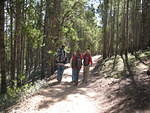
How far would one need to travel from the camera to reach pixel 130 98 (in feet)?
27.0

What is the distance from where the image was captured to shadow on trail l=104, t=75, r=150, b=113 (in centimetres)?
725

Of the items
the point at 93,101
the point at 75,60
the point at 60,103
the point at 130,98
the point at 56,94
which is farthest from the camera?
the point at 75,60

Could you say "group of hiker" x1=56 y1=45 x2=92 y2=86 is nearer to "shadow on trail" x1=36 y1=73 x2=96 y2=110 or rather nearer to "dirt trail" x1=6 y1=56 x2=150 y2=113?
"shadow on trail" x1=36 y1=73 x2=96 y2=110

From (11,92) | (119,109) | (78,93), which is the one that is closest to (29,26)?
(11,92)

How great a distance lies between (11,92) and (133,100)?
5310mm

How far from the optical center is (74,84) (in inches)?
495

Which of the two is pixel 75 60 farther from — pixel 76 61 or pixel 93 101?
pixel 93 101

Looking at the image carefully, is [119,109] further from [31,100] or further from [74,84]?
[74,84]

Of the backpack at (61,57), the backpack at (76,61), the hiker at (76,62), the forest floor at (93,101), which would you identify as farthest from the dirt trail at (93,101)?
the backpack at (61,57)

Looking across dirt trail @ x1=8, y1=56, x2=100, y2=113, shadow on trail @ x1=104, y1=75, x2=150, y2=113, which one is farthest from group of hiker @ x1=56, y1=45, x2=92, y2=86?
shadow on trail @ x1=104, y1=75, x2=150, y2=113

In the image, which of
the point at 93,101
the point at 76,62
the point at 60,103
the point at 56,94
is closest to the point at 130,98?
the point at 93,101

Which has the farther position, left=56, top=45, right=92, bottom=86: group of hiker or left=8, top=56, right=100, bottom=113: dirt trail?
left=56, top=45, right=92, bottom=86: group of hiker

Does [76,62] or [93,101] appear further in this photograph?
[76,62]

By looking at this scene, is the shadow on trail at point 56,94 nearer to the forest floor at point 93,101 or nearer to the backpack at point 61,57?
the forest floor at point 93,101
